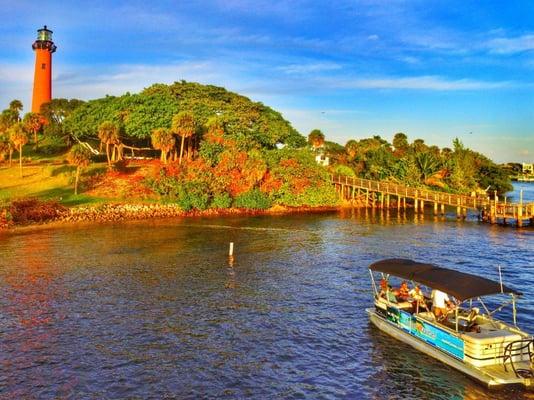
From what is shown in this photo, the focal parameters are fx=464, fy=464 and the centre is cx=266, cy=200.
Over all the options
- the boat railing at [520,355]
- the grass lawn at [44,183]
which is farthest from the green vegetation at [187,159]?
the boat railing at [520,355]

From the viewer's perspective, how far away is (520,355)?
17.1 m

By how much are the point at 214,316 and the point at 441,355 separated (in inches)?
440

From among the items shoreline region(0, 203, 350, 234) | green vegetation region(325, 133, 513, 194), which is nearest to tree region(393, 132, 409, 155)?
green vegetation region(325, 133, 513, 194)

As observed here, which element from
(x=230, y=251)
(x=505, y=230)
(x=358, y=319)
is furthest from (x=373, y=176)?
(x=358, y=319)

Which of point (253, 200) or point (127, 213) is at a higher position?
point (253, 200)

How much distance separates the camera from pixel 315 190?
2928 inches

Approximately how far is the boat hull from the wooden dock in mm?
41970

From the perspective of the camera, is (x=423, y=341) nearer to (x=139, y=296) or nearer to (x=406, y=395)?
(x=406, y=395)

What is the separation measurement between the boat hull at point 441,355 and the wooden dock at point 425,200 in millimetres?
41970

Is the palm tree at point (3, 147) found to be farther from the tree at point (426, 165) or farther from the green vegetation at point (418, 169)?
the tree at point (426, 165)

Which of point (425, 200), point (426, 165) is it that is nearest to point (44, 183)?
point (425, 200)

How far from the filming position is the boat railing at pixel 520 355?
1652 centimetres

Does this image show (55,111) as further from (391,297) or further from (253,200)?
(391,297)

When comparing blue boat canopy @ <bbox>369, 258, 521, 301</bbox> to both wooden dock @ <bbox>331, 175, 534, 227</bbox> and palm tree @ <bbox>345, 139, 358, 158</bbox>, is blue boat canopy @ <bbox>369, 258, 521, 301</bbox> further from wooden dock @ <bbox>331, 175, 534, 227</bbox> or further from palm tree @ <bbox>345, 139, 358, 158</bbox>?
palm tree @ <bbox>345, 139, 358, 158</bbox>
